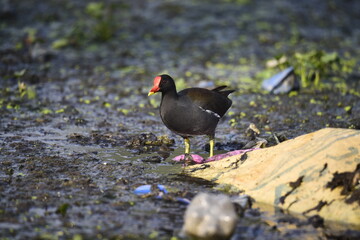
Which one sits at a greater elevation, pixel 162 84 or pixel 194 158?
pixel 162 84

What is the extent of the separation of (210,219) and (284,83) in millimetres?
6919

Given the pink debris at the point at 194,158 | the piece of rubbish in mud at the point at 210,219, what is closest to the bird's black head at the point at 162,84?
the pink debris at the point at 194,158

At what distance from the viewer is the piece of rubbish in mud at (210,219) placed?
5.13 meters

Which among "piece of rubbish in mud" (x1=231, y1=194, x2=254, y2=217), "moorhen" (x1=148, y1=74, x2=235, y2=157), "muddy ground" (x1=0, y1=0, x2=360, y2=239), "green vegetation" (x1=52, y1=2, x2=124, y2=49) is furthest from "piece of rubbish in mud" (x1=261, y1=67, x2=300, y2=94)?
"piece of rubbish in mud" (x1=231, y1=194, x2=254, y2=217)

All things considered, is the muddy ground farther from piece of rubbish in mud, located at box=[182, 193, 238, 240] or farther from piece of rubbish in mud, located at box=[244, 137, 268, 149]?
piece of rubbish in mud, located at box=[244, 137, 268, 149]

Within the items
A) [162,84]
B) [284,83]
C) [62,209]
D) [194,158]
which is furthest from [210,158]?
[284,83]

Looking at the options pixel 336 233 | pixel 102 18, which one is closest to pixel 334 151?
pixel 336 233

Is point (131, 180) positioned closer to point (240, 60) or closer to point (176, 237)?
point (176, 237)

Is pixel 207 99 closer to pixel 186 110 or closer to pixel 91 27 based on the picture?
pixel 186 110

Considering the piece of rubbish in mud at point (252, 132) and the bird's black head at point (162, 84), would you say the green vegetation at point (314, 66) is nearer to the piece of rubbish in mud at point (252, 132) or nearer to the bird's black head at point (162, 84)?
the piece of rubbish in mud at point (252, 132)

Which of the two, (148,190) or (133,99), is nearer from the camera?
(148,190)

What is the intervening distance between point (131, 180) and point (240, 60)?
25.6 feet

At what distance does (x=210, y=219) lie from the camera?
16.8 ft

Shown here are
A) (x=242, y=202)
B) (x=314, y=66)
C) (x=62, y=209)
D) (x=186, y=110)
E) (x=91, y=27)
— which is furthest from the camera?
(x=91, y=27)
